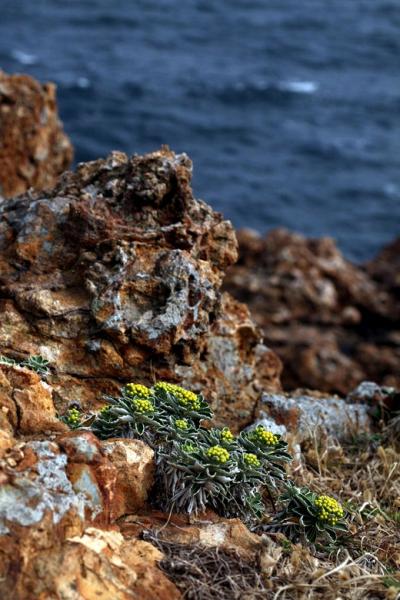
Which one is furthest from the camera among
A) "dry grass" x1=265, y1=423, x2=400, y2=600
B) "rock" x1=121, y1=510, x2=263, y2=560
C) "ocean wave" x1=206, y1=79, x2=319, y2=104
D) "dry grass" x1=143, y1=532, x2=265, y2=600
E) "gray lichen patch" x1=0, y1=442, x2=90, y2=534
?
"ocean wave" x1=206, y1=79, x2=319, y2=104

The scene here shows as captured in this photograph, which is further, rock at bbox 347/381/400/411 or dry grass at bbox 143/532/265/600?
rock at bbox 347/381/400/411

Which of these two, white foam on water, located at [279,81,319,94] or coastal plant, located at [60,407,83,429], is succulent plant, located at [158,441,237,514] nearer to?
coastal plant, located at [60,407,83,429]

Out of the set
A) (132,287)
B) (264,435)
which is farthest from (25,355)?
(264,435)

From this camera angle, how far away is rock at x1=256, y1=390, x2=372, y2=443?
6.64 m

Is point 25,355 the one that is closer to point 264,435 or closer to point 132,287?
point 132,287

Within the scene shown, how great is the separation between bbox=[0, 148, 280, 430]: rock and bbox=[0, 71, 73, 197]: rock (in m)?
6.52

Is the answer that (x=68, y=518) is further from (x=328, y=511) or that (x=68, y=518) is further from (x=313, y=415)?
(x=313, y=415)

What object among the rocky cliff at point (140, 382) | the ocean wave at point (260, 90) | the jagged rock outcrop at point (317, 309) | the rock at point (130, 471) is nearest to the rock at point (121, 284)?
the rocky cliff at point (140, 382)

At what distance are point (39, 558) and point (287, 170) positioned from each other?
27037 mm

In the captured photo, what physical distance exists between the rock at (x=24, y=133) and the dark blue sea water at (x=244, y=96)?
1234 centimetres

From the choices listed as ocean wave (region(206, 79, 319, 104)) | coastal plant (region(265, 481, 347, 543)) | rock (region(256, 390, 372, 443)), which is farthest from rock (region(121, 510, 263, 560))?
ocean wave (region(206, 79, 319, 104))

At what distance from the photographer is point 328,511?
487cm

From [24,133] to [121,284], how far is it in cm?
808

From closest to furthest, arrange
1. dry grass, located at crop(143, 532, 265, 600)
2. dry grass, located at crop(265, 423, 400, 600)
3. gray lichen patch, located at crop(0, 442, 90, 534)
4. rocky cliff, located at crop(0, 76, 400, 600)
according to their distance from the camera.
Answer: gray lichen patch, located at crop(0, 442, 90, 534) < rocky cliff, located at crop(0, 76, 400, 600) < dry grass, located at crop(143, 532, 265, 600) < dry grass, located at crop(265, 423, 400, 600)
